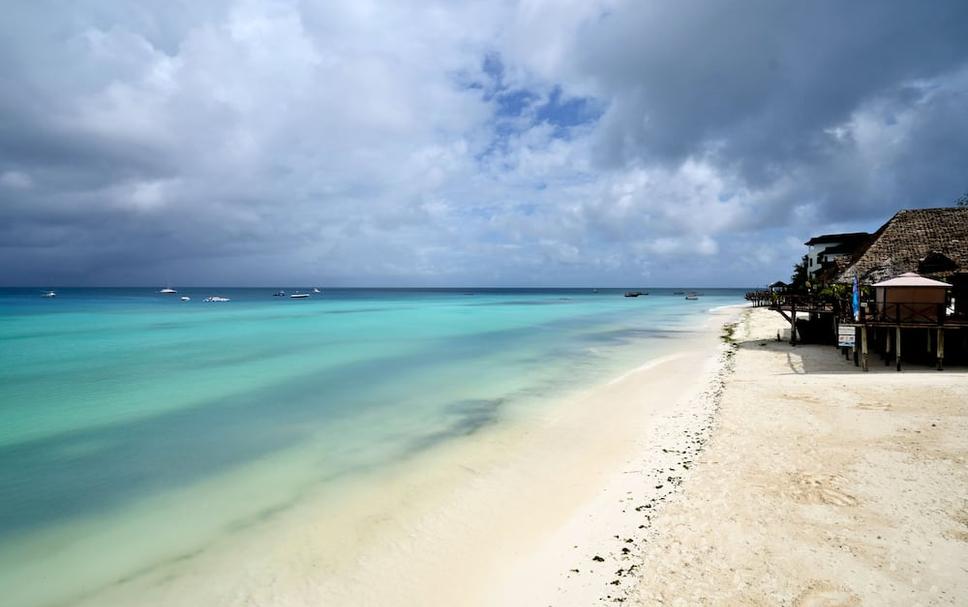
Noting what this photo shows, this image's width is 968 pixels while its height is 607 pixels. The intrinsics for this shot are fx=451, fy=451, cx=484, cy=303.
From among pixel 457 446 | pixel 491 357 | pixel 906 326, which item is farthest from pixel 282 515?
pixel 906 326

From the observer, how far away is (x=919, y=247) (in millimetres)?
19953

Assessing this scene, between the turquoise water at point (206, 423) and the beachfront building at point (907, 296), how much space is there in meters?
7.83

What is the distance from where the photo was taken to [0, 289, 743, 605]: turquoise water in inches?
279

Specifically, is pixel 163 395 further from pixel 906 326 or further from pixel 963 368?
pixel 963 368

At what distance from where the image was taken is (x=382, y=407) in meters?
13.7

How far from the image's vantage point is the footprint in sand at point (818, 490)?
251 inches

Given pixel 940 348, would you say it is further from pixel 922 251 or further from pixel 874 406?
pixel 922 251

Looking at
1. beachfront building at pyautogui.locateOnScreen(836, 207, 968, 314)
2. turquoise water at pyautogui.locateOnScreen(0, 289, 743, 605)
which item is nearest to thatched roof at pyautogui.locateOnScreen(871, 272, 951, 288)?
beachfront building at pyautogui.locateOnScreen(836, 207, 968, 314)

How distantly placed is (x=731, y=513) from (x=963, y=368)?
50.9ft

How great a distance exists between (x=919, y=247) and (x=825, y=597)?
22.8 m

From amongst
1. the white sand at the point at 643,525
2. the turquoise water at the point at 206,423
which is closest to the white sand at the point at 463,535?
the white sand at the point at 643,525

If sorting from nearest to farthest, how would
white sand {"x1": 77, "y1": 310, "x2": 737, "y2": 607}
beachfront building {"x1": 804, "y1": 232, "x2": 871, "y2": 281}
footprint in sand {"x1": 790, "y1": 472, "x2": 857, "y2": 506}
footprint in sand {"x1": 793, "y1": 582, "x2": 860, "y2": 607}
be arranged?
footprint in sand {"x1": 793, "y1": 582, "x2": 860, "y2": 607} → white sand {"x1": 77, "y1": 310, "x2": 737, "y2": 607} → footprint in sand {"x1": 790, "y1": 472, "x2": 857, "y2": 506} → beachfront building {"x1": 804, "y1": 232, "x2": 871, "y2": 281}

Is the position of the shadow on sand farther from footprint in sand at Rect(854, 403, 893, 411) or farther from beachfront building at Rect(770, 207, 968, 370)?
footprint in sand at Rect(854, 403, 893, 411)

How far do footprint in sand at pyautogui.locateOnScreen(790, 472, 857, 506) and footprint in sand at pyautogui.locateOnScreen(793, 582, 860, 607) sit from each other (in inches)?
78.4
